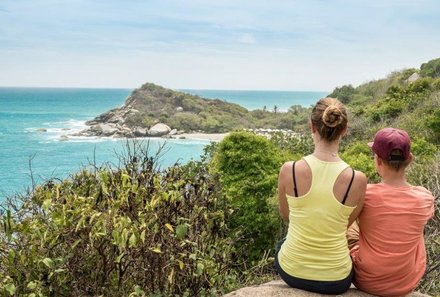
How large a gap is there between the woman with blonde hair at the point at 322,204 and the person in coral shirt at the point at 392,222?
13 centimetres

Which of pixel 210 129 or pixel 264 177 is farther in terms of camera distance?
pixel 210 129

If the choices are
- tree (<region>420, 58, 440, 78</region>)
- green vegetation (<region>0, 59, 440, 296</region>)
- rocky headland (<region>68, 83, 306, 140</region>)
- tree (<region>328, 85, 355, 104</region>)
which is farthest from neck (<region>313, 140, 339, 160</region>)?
rocky headland (<region>68, 83, 306, 140</region>)

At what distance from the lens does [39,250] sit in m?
4.02

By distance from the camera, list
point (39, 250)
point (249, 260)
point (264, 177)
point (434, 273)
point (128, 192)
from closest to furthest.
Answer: point (39, 250) < point (128, 192) < point (434, 273) < point (249, 260) < point (264, 177)

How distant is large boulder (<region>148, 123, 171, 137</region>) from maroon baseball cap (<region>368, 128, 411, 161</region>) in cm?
6055

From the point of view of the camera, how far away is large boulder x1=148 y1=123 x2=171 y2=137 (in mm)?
63750

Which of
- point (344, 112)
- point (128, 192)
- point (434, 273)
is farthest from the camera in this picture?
point (434, 273)

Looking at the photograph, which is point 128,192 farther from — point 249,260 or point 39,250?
point 249,260

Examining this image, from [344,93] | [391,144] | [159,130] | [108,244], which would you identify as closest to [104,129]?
[159,130]

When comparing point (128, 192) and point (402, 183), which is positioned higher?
point (402, 183)

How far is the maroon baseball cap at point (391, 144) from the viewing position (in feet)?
10.0

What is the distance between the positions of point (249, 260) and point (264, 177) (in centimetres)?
190

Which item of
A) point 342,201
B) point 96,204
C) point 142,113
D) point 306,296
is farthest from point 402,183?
point 142,113

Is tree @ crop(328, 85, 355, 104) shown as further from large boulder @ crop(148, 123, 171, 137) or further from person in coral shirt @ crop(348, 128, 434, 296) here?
person in coral shirt @ crop(348, 128, 434, 296)
